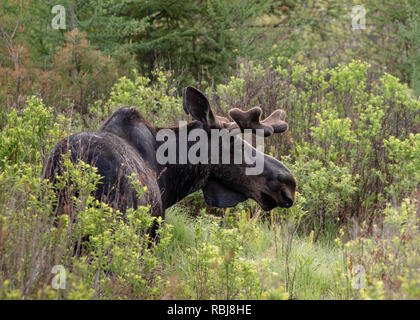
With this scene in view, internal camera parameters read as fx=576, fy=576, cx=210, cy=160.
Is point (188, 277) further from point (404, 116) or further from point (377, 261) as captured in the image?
point (404, 116)

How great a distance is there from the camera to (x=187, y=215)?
21.8ft

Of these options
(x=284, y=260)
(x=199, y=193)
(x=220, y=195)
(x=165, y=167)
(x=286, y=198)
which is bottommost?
(x=284, y=260)

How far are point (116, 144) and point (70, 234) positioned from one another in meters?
1.06

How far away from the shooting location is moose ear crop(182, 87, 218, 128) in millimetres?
4738

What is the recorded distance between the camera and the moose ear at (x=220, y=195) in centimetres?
513

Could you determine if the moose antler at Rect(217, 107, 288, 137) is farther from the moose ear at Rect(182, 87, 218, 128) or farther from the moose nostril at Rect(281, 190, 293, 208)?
the moose nostril at Rect(281, 190, 293, 208)

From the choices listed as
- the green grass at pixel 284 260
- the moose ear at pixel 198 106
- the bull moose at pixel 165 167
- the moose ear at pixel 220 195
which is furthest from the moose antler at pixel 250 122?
the green grass at pixel 284 260

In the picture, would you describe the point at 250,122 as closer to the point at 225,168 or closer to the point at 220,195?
the point at 225,168

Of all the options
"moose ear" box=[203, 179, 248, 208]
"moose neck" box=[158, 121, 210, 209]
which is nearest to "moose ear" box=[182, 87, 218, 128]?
"moose neck" box=[158, 121, 210, 209]

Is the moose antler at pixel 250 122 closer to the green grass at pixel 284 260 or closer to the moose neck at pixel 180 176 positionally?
the moose neck at pixel 180 176

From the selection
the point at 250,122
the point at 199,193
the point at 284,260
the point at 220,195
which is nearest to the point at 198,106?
the point at 250,122

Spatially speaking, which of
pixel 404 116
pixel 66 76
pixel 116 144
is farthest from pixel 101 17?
pixel 116 144

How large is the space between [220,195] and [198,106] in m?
0.86

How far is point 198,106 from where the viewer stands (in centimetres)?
486
